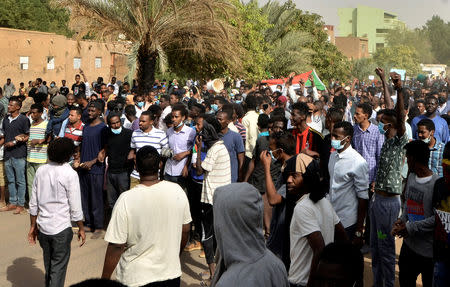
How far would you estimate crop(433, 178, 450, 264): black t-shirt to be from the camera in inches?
161

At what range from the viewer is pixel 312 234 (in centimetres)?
397

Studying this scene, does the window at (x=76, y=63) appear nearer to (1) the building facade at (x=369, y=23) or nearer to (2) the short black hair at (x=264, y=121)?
(2) the short black hair at (x=264, y=121)

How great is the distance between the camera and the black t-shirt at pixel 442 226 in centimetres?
408

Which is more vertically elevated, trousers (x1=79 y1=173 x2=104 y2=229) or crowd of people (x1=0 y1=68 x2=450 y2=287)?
crowd of people (x1=0 y1=68 x2=450 y2=287)

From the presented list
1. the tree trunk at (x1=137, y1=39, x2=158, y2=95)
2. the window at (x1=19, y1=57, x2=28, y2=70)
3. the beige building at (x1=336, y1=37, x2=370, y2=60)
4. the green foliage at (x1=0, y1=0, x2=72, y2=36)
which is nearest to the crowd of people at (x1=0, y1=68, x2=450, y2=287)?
the tree trunk at (x1=137, y1=39, x2=158, y2=95)

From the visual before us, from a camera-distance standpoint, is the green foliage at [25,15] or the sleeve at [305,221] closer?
the sleeve at [305,221]

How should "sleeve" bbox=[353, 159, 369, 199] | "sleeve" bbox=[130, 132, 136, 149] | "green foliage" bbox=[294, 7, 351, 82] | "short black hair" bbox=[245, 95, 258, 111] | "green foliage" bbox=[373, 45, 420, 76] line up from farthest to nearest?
"green foliage" bbox=[373, 45, 420, 76] < "green foliage" bbox=[294, 7, 351, 82] < "short black hair" bbox=[245, 95, 258, 111] < "sleeve" bbox=[130, 132, 136, 149] < "sleeve" bbox=[353, 159, 369, 199]

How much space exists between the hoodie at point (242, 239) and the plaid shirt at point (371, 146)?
4493mm

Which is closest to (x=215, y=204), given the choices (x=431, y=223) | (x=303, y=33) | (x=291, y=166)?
(x=291, y=166)

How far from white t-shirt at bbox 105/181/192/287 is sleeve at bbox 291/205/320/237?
93 cm

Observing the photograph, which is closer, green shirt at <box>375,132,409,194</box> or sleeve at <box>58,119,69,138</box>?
green shirt at <box>375,132,409,194</box>

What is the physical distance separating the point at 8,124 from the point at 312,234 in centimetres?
716

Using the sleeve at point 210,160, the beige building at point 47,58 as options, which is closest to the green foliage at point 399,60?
the beige building at point 47,58

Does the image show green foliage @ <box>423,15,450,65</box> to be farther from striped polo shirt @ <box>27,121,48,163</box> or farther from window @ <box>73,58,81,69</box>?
striped polo shirt @ <box>27,121,48,163</box>
